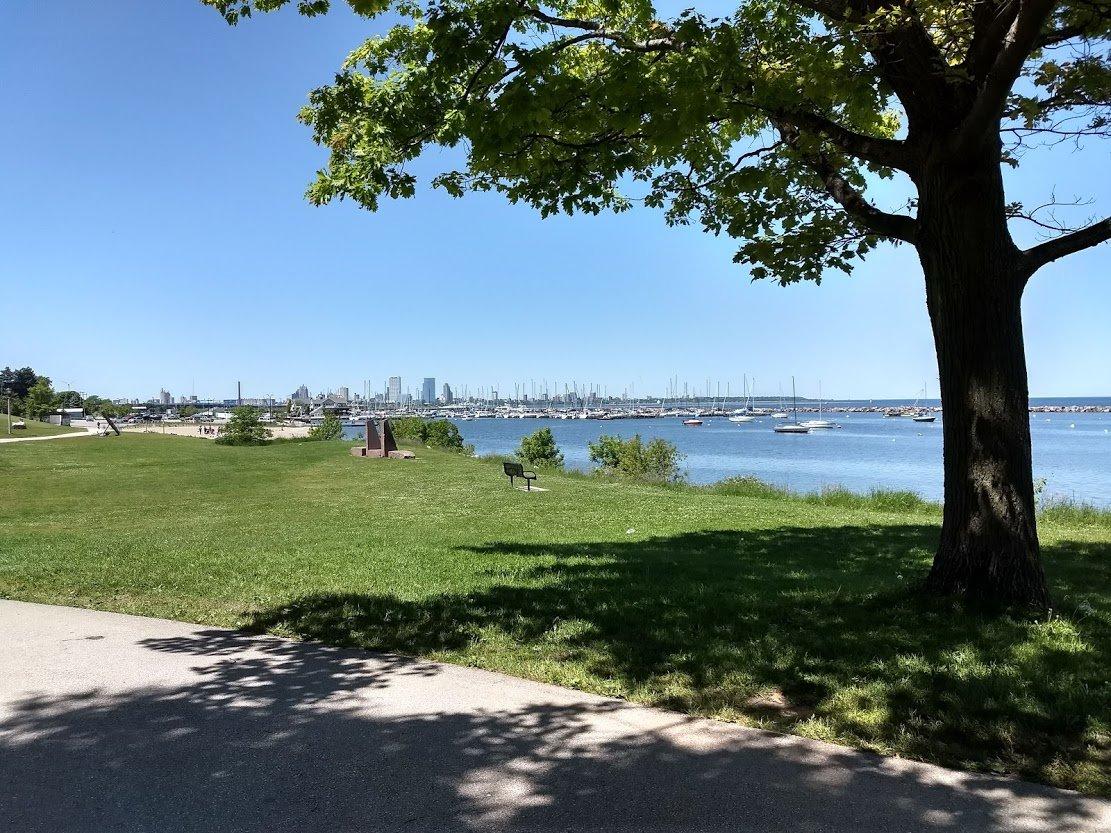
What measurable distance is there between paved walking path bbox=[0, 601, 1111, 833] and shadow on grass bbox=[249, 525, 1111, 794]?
32 centimetres

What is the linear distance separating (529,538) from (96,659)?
673 centimetres

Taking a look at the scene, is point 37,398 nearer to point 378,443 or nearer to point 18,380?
point 18,380

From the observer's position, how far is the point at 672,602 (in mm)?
6555

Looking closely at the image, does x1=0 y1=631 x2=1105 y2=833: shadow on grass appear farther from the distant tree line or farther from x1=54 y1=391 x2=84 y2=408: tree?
x1=54 y1=391 x2=84 y2=408: tree

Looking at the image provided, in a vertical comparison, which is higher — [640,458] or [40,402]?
[40,402]

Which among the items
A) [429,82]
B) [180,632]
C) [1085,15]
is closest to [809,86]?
[1085,15]

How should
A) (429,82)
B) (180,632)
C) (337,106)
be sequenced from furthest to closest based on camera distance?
(337,106), (429,82), (180,632)

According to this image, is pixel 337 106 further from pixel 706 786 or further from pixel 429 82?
pixel 706 786

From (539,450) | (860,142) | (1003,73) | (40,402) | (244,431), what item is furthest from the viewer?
(40,402)

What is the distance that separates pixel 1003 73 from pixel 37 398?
103776mm

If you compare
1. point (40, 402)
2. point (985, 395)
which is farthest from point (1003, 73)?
point (40, 402)

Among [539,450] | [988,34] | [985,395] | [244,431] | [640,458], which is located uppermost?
[988,34]

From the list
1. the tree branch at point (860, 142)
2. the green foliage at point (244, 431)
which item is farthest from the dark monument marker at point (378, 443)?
the tree branch at point (860, 142)

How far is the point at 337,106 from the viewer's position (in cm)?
758
